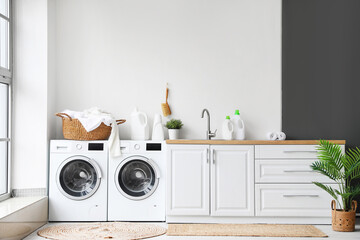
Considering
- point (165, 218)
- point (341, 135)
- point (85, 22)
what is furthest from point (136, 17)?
point (341, 135)

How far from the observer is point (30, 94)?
4.38 metres

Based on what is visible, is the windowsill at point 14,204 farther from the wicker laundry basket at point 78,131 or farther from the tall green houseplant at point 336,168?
the tall green houseplant at point 336,168

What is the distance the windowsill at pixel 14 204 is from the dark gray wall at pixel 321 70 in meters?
2.64

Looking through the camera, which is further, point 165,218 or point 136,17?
point 136,17

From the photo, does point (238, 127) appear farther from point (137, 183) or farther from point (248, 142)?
point (137, 183)

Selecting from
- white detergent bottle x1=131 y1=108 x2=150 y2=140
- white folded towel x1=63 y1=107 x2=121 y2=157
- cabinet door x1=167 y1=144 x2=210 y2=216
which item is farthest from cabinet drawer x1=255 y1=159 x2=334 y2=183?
white folded towel x1=63 y1=107 x2=121 y2=157

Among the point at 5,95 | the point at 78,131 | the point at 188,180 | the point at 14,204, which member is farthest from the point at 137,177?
the point at 5,95

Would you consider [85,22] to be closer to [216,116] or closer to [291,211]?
[216,116]

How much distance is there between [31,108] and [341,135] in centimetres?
318

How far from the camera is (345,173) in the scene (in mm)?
3955

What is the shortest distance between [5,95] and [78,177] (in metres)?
1.05

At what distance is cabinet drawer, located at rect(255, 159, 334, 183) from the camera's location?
4172 millimetres

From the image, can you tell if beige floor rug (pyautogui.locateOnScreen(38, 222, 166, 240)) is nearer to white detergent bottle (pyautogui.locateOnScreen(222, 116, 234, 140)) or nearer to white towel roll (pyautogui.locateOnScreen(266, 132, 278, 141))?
white detergent bottle (pyautogui.locateOnScreen(222, 116, 234, 140))

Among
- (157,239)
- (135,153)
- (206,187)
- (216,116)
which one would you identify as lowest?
(157,239)
